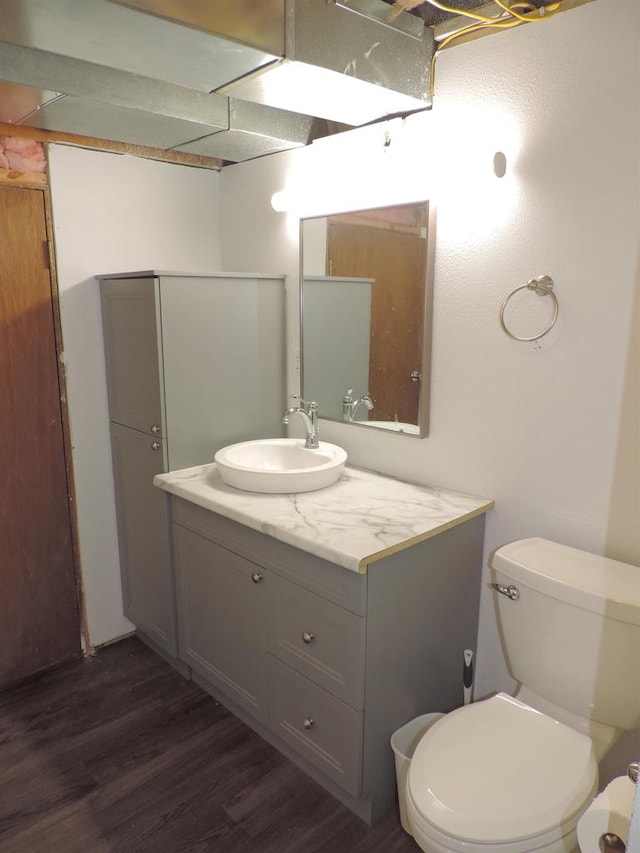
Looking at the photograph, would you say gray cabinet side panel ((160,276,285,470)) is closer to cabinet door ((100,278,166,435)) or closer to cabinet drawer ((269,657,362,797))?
cabinet door ((100,278,166,435))

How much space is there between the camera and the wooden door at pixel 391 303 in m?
2.01

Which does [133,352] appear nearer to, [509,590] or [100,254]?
[100,254]

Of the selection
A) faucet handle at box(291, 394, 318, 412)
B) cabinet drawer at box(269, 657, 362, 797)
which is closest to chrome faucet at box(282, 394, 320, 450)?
faucet handle at box(291, 394, 318, 412)

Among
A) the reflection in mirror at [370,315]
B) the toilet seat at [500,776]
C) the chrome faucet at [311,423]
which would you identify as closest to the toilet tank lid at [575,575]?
the toilet seat at [500,776]

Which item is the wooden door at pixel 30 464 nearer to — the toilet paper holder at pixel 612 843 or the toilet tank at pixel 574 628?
the toilet tank at pixel 574 628

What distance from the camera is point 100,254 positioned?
2.47 meters

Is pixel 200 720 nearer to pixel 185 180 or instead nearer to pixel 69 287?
pixel 69 287

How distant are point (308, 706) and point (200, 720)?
62cm

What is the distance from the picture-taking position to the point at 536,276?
67.7 inches

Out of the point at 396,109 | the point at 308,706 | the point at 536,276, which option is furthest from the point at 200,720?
the point at 396,109

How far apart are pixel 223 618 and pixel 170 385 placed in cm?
86

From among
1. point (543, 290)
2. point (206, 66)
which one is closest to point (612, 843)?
point (543, 290)

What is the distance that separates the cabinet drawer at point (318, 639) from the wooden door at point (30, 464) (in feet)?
3.64

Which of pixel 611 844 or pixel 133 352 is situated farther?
pixel 133 352
